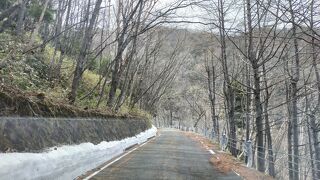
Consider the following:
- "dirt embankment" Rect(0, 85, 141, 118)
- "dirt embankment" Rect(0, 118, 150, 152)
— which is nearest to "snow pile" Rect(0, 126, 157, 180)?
"dirt embankment" Rect(0, 118, 150, 152)

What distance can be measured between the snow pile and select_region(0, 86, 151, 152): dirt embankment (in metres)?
0.21

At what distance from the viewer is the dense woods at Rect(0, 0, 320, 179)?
708 inches

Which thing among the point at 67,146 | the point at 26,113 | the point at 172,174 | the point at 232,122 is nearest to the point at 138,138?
the point at 232,122

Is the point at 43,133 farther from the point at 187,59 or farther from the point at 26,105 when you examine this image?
the point at 187,59

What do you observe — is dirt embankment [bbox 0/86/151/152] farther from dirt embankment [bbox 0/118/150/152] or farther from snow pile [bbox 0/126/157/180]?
snow pile [bbox 0/126/157/180]

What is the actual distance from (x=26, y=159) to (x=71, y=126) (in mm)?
4624

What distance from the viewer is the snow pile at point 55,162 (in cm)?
764

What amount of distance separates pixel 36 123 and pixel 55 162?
3.22 feet

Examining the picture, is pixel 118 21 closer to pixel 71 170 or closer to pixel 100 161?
pixel 100 161

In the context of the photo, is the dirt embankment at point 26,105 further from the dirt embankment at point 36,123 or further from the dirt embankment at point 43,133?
the dirt embankment at point 43,133

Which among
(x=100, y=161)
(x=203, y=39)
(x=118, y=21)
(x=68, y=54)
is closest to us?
(x=100, y=161)

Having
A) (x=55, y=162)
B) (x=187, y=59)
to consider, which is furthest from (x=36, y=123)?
(x=187, y=59)

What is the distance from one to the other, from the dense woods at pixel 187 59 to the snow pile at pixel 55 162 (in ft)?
6.35

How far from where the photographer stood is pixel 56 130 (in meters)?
11.2
